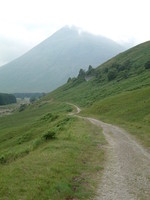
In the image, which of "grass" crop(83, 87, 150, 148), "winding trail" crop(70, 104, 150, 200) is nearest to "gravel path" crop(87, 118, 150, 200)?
"winding trail" crop(70, 104, 150, 200)

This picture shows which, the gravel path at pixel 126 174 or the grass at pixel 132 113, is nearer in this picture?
the gravel path at pixel 126 174

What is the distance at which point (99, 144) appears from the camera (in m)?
28.5

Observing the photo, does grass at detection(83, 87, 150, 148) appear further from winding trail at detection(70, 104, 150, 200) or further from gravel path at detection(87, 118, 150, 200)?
gravel path at detection(87, 118, 150, 200)

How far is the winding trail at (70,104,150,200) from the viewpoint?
1398cm

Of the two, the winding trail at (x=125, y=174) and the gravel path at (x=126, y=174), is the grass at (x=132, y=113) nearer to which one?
the winding trail at (x=125, y=174)

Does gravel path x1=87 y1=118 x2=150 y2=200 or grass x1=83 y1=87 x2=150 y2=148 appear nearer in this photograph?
gravel path x1=87 y1=118 x2=150 y2=200

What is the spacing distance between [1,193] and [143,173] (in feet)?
30.0

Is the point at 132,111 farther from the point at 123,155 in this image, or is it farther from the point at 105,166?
the point at 105,166

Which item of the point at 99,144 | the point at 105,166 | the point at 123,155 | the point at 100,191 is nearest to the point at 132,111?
the point at 99,144

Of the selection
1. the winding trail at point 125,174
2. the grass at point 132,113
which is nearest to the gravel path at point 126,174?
the winding trail at point 125,174

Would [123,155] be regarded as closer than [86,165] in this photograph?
No

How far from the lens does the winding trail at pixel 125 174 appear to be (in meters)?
14.0

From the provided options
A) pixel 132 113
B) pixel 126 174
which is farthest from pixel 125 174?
pixel 132 113

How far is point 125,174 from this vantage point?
17.5 metres
